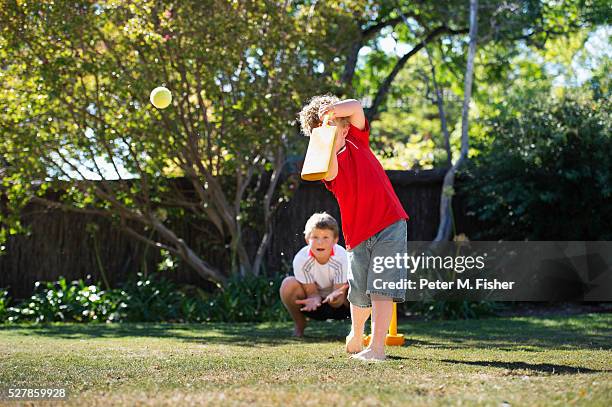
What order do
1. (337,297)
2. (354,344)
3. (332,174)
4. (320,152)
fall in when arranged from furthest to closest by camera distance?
(337,297), (354,344), (332,174), (320,152)

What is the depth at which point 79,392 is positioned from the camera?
3180 mm

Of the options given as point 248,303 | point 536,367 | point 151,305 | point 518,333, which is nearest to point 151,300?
point 151,305

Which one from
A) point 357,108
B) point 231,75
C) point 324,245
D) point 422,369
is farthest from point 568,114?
point 422,369

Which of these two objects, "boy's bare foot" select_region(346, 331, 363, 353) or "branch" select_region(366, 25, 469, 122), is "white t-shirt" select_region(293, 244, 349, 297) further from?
"branch" select_region(366, 25, 469, 122)

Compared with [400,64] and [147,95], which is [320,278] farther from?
[400,64]

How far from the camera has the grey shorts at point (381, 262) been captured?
4270mm

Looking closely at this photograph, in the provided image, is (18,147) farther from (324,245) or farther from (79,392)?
(79,392)

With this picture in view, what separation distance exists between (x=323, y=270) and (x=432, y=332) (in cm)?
130

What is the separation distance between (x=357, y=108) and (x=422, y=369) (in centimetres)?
148

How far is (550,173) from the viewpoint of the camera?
9008 millimetres

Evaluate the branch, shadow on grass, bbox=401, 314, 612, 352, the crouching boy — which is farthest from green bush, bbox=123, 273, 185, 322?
the branch

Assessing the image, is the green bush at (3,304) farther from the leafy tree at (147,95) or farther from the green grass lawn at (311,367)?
the green grass lawn at (311,367)

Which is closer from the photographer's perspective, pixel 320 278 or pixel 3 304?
pixel 320 278

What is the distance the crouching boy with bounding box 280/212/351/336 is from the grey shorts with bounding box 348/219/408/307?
103 cm
